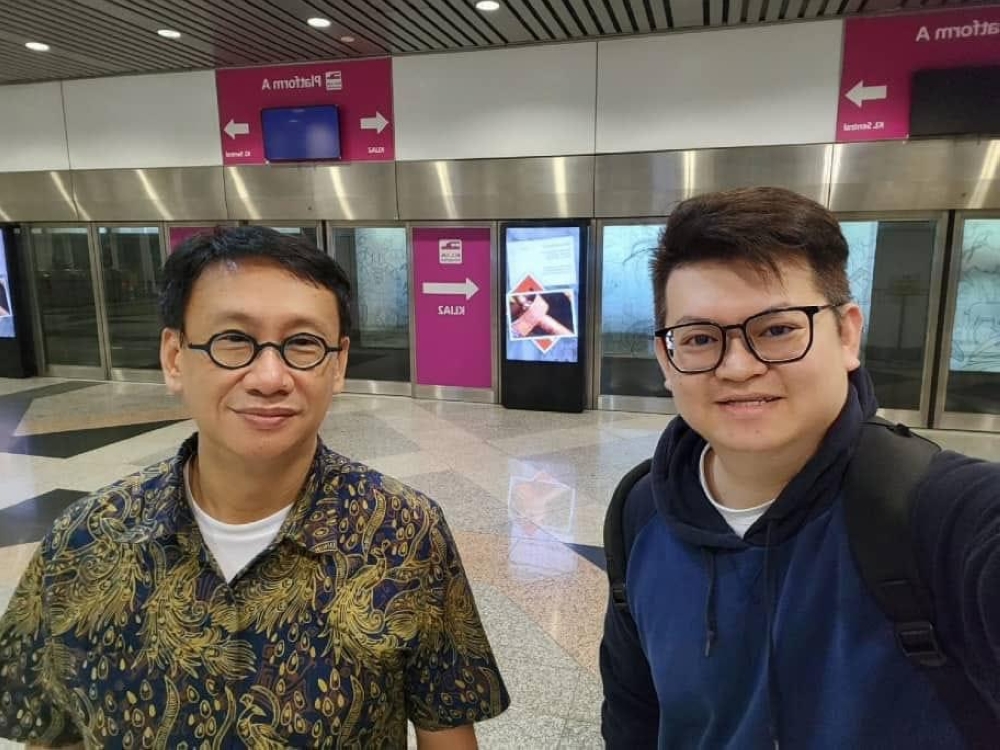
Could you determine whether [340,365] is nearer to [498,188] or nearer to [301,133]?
[498,188]

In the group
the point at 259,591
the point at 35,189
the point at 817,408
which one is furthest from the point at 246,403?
the point at 35,189

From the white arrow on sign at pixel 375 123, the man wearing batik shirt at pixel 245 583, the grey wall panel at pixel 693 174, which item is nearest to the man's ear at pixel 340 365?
the man wearing batik shirt at pixel 245 583

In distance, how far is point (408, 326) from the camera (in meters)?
8.66

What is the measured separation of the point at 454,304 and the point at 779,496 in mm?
7109

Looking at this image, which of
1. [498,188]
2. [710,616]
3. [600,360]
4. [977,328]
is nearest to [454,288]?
[498,188]

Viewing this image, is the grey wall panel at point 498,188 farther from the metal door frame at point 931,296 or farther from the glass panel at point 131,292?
the glass panel at point 131,292

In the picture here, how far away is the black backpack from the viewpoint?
904 millimetres

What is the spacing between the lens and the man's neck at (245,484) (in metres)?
1.23

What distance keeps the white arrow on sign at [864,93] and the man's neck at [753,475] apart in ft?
21.6

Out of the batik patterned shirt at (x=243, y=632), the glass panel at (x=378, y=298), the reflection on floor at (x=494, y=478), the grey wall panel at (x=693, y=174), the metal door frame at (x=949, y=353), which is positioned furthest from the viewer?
the glass panel at (x=378, y=298)

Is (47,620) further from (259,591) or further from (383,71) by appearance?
(383,71)

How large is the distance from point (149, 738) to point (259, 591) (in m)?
0.29

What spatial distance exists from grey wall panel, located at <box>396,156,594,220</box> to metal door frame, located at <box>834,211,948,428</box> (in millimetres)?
2656

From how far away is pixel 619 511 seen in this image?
1.38 meters
